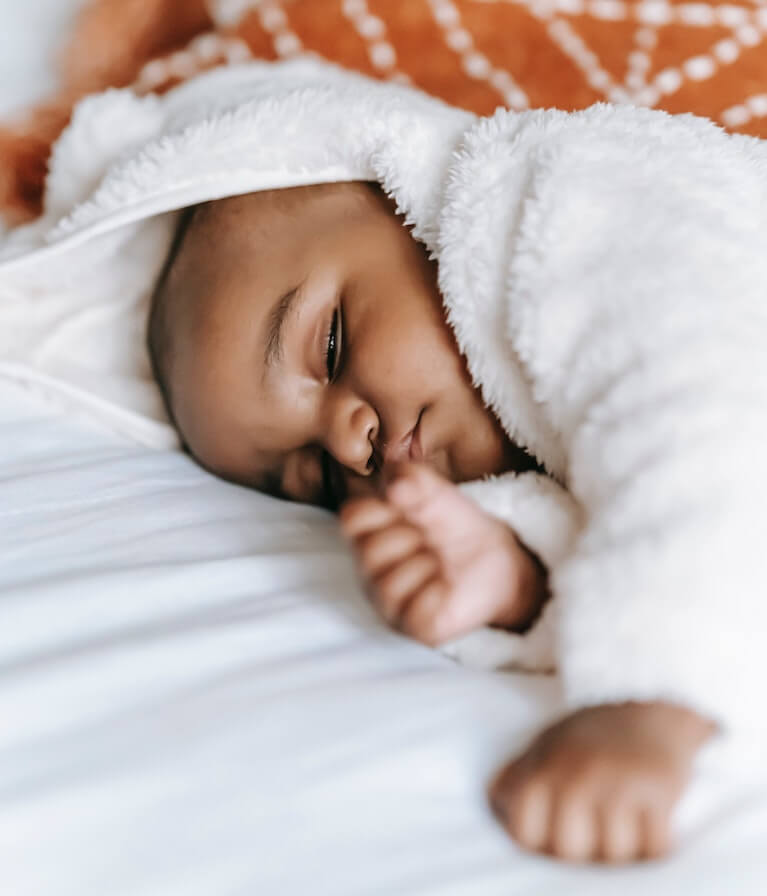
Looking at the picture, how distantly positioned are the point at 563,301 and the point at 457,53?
0.62 meters

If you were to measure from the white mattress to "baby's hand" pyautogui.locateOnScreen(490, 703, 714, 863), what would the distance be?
0.01m

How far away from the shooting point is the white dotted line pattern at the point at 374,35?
4.14 feet

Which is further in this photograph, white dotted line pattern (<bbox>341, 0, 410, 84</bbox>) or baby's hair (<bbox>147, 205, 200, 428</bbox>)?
white dotted line pattern (<bbox>341, 0, 410, 84</bbox>)

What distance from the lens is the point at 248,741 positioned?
1.84 feet

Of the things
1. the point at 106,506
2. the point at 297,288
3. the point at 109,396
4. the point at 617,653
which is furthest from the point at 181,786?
the point at 109,396

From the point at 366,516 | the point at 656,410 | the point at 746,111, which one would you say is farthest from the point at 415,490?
the point at 746,111

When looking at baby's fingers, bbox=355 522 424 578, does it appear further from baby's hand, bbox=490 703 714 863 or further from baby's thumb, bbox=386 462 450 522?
baby's hand, bbox=490 703 714 863

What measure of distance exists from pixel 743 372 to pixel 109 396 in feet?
2.32

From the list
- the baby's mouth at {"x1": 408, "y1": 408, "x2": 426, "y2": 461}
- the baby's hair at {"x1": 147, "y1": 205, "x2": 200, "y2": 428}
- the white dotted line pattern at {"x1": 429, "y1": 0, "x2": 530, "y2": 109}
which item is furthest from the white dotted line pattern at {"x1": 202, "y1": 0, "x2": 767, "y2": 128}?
the baby's mouth at {"x1": 408, "y1": 408, "x2": 426, "y2": 461}

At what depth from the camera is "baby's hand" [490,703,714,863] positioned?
0.50m

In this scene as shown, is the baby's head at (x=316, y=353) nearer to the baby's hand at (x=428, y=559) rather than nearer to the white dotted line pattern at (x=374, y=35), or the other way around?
the baby's hand at (x=428, y=559)

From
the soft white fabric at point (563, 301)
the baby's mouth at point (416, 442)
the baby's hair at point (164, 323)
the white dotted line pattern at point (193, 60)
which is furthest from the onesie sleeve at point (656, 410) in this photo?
the white dotted line pattern at point (193, 60)

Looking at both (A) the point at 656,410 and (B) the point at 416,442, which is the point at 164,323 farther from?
(A) the point at 656,410

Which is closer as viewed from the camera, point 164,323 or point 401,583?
point 401,583
